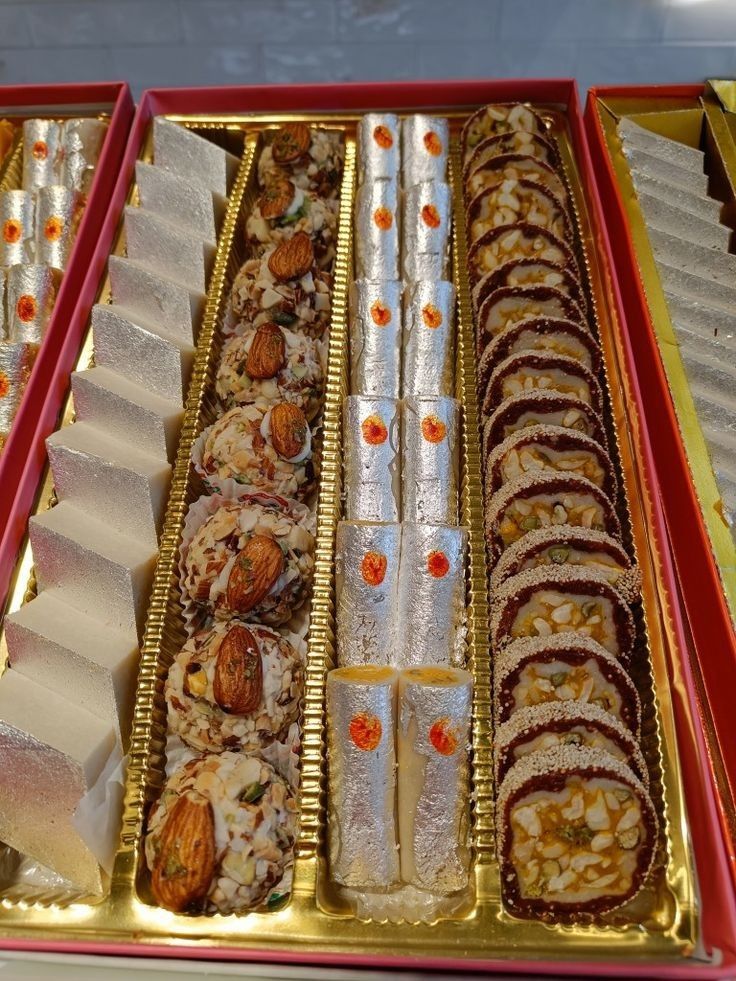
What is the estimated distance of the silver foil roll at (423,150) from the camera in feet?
10.2

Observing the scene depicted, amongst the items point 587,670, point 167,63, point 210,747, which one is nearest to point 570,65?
point 167,63

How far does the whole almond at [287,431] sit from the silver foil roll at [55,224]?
4.29 ft

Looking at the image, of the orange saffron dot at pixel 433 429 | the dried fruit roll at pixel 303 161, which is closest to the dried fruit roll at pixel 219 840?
the orange saffron dot at pixel 433 429

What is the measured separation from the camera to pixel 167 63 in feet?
12.9

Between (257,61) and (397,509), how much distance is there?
9.30 feet

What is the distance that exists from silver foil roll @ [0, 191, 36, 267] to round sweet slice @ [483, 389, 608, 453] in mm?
2039

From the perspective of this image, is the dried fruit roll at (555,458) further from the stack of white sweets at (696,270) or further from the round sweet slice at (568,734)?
the round sweet slice at (568,734)

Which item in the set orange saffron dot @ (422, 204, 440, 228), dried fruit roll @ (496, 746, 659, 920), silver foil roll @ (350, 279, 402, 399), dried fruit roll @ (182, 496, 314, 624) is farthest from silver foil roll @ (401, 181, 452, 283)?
dried fruit roll @ (496, 746, 659, 920)

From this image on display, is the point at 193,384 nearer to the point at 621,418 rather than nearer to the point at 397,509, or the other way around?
the point at 397,509

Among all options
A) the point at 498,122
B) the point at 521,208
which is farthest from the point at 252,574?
the point at 498,122

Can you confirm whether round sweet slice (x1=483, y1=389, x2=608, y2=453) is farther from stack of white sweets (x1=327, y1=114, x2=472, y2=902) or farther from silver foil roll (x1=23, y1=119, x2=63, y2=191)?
silver foil roll (x1=23, y1=119, x2=63, y2=191)

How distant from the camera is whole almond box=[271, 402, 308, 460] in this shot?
237 cm

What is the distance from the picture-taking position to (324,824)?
1.96m

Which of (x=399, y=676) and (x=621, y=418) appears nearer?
(x=399, y=676)
